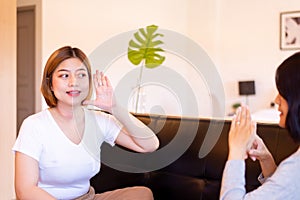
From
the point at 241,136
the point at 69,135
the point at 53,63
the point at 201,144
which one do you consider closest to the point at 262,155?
the point at 241,136

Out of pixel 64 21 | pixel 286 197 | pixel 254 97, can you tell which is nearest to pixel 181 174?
pixel 286 197

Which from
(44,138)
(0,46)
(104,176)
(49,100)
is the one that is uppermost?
(0,46)

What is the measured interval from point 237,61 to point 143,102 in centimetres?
186

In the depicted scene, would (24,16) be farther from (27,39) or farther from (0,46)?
(0,46)

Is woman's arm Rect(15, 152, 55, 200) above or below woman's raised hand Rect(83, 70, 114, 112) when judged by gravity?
below

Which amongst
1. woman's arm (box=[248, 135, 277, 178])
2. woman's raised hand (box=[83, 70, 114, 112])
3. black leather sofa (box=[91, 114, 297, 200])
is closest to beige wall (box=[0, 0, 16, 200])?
black leather sofa (box=[91, 114, 297, 200])

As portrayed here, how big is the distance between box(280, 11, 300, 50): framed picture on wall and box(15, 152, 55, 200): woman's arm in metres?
4.64

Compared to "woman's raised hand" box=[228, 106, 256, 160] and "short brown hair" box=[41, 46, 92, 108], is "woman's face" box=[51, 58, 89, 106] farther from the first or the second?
"woman's raised hand" box=[228, 106, 256, 160]

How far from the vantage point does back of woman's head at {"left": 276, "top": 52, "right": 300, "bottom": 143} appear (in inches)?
39.5

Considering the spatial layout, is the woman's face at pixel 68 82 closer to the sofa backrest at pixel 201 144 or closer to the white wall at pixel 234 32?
the sofa backrest at pixel 201 144

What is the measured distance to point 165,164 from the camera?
185 cm

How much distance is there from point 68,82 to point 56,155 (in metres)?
0.31

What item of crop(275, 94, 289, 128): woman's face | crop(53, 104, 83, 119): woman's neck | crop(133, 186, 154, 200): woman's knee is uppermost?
crop(275, 94, 289, 128): woman's face

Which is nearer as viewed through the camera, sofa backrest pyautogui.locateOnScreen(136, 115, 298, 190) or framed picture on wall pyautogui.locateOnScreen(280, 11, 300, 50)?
sofa backrest pyautogui.locateOnScreen(136, 115, 298, 190)
